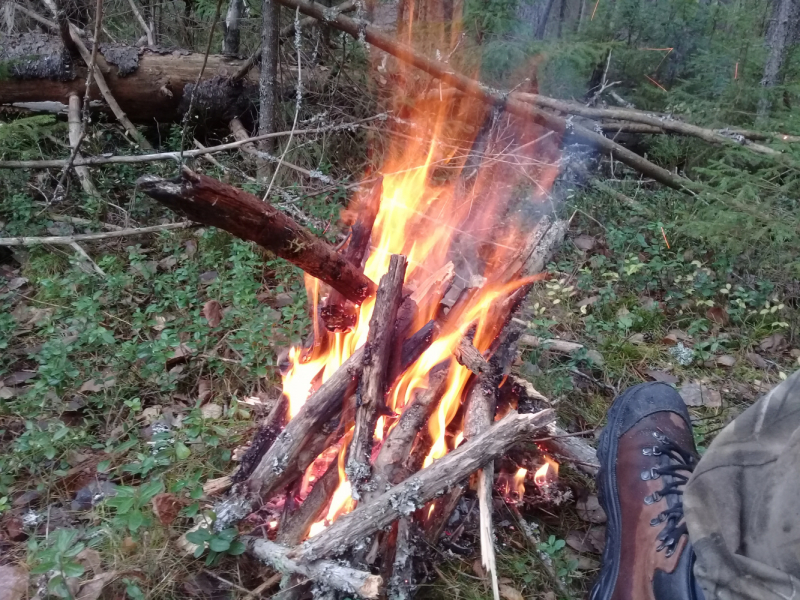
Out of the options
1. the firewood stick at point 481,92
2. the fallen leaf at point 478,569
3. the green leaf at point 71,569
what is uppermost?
the firewood stick at point 481,92

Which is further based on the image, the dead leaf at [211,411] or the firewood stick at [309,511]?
the dead leaf at [211,411]

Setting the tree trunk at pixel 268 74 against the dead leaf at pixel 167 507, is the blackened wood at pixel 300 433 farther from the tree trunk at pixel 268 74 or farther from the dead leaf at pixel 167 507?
the tree trunk at pixel 268 74

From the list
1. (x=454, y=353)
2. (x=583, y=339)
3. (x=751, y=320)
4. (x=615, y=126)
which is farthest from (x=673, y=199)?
(x=454, y=353)

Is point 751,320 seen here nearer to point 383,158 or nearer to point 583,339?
point 583,339

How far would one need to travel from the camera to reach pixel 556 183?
4781 millimetres

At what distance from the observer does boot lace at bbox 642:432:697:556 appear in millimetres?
1887

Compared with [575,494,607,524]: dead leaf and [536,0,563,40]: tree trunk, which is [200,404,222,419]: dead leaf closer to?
[575,494,607,524]: dead leaf

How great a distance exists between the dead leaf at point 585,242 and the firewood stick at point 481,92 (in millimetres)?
739

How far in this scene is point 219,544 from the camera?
71.4 inches

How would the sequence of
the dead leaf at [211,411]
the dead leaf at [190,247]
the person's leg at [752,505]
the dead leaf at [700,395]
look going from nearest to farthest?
the person's leg at [752,505] → the dead leaf at [211,411] → the dead leaf at [700,395] → the dead leaf at [190,247]

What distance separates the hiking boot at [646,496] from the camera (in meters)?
1.83

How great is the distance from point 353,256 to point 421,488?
1.10 meters

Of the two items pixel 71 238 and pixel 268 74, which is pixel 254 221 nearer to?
pixel 71 238

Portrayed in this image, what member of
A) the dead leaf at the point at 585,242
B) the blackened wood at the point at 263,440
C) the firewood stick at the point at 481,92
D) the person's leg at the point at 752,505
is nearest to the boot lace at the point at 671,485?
the person's leg at the point at 752,505
